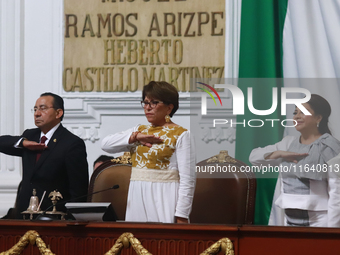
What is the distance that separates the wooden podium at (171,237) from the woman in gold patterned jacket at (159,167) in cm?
52

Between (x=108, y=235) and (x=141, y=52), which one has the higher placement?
(x=141, y=52)

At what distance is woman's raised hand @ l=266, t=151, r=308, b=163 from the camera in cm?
319

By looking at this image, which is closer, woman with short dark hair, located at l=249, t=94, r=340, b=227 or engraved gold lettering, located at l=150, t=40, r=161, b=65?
woman with short dark hair, located at l=249, t=94, r=340, b=227

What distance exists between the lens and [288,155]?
331 centimetres

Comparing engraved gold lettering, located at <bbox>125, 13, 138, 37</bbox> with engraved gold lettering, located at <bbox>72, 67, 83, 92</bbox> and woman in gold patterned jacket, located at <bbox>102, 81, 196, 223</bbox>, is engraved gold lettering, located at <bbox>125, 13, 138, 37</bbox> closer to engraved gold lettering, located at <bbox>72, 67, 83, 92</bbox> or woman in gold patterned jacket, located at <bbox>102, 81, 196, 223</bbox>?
engraved gold lettering, located at <bbox>72, 67, 83, 92</bbox>

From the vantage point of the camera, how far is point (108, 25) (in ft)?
15.5

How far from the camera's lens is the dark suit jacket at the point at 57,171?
317 cm

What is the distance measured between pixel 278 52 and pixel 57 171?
2149 millimetres

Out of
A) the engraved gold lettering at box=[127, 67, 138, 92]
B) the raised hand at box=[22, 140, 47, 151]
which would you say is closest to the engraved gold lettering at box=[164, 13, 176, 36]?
the engraved gold lettering at box=[127, 67, 138, 92]

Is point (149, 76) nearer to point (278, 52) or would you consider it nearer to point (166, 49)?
point (166, 49)

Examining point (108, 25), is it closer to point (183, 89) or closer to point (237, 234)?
point (183, 89)

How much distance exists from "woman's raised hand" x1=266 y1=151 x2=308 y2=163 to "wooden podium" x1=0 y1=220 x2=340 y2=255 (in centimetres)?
102

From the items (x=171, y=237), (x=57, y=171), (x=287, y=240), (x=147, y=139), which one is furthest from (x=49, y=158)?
(x=287, y=240)

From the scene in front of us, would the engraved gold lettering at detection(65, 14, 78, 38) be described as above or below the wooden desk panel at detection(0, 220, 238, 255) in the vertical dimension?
above
